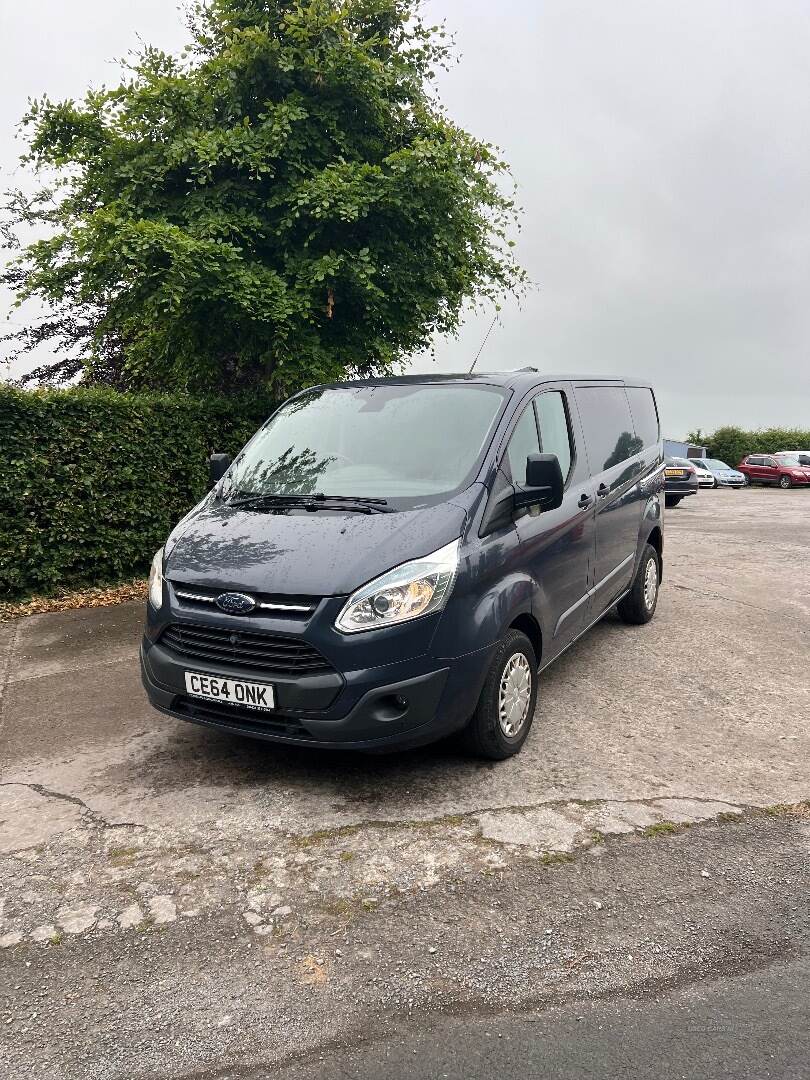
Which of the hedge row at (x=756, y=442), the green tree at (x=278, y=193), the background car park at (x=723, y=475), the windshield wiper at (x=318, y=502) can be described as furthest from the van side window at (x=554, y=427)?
the hedge row at (x=756, y=442)

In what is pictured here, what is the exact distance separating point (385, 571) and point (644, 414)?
13.8 ft

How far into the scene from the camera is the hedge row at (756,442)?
45.5 meters

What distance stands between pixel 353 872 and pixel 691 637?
435 cm

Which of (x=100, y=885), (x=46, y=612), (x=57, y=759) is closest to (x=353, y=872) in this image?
(x=100, y=885)

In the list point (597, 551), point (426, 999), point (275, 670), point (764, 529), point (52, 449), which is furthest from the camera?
point (764, 529)

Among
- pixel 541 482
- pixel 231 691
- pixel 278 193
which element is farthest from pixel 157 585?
pixel 278 193

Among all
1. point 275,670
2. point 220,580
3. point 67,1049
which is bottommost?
point 67,1049

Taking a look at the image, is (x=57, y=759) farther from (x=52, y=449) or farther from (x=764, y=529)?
(x=764, y=529)

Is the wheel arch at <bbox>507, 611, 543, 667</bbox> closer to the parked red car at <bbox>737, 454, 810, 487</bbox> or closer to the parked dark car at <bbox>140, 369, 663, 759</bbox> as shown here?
the parked dark car at <bbox>140, 369, 663, 759</bbox>

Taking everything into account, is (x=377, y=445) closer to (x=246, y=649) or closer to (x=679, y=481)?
(x=246, y=649)

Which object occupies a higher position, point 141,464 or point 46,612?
point 141,464

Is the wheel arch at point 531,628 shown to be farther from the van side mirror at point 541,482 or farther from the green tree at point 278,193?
the green tree at point 278,193

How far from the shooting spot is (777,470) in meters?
37.3

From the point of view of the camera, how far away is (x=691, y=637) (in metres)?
6.58
